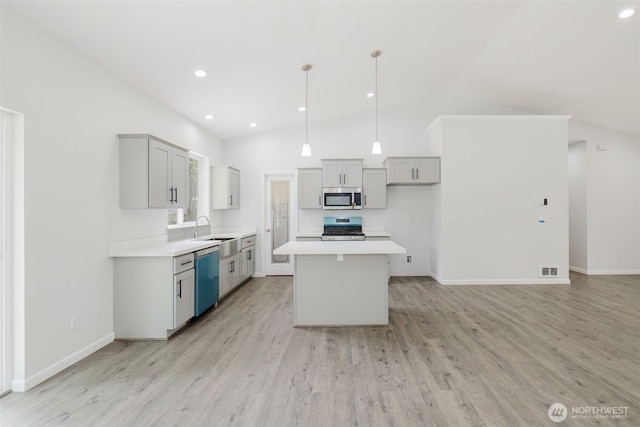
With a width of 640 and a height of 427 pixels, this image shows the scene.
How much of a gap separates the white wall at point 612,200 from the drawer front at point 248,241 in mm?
6694

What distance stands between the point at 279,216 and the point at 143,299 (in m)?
3.39

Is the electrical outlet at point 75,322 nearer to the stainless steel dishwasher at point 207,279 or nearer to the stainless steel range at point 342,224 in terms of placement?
the stainless steel dishwasher at point 207,279

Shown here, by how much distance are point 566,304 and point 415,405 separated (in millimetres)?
3535

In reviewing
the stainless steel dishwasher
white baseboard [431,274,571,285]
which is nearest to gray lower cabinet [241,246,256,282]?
the stainless steel dishwasher

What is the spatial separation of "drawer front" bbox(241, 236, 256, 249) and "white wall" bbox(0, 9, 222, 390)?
7.29ft

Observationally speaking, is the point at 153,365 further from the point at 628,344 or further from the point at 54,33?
the point at 628,344

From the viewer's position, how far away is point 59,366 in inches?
98.2

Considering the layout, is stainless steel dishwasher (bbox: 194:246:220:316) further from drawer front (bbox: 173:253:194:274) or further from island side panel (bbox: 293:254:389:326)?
island side panel (bbox: 293:254:389:326)

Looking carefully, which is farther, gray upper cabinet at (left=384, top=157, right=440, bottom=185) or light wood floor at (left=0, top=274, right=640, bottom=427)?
gray upper cabinet at (left=384, top=157, right=440, bottom=185)

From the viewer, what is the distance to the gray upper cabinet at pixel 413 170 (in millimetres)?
5461

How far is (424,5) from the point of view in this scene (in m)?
3.09

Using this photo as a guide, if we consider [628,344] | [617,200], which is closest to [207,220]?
[628,344]

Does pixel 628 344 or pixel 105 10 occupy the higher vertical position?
pixel 105 10

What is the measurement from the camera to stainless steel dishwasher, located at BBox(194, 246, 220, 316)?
3649mm
